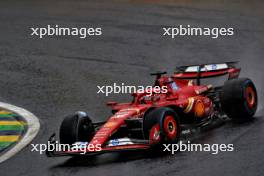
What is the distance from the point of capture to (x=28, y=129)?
11.8 meters

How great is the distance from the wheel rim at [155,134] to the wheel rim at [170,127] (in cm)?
9

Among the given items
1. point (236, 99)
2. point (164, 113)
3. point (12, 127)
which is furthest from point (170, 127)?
point (12, 127)

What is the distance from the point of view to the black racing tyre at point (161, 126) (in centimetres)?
963

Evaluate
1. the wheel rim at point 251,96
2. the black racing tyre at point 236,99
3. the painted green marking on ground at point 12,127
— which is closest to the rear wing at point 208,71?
the wheel rim at point 251,96

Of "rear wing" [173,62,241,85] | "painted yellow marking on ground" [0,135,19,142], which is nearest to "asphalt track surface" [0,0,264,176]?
"painted yellow marking on ground" [0,135,19,142]

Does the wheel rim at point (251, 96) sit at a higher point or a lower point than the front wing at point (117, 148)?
higher

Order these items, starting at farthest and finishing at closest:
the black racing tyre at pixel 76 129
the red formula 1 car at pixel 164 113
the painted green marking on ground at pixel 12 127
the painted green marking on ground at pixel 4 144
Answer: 1. the painted green marking on ground at pixel 12 127
2. the painted green marking on ground at pixel 4 144
3. the black racing tyre at pixel 76 129
4. the red formula 1 car at pixel 164 113

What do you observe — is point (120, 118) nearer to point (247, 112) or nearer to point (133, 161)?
point (133, 161)

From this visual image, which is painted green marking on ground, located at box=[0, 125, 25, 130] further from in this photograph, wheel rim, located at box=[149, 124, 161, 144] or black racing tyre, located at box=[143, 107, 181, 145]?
wheel rim, located at box=[149, 124, 161, 144]

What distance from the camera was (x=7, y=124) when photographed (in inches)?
472

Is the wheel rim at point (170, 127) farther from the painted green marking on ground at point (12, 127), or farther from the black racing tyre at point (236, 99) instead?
the painted green marking on ground at point (12, 127)

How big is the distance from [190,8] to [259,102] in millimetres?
8917

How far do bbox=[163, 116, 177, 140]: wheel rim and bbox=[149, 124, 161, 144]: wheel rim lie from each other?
3.7 inches

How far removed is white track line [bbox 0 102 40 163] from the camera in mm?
10719
